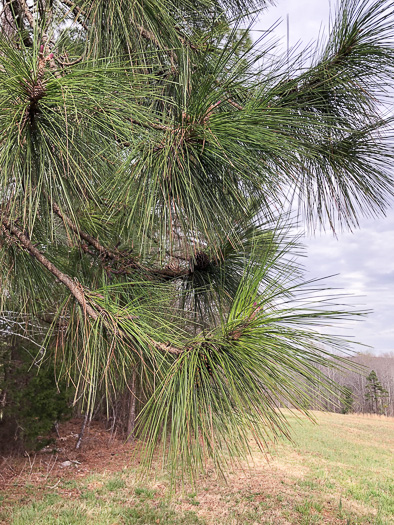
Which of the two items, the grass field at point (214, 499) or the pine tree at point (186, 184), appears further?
the grass field at point (214, 499)

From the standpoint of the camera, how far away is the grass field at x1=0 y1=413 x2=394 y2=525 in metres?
3.96

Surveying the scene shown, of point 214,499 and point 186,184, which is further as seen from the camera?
point 214,499

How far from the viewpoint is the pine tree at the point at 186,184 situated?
3.09ft

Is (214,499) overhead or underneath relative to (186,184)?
underneath

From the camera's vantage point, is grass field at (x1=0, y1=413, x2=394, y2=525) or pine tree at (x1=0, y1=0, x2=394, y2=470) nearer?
pine tree at (x1=0, y1=0, x2=394, y2=470)

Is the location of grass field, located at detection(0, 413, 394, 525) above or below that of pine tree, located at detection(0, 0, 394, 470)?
below

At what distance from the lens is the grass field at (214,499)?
396cm

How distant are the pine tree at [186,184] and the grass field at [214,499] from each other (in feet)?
6.79

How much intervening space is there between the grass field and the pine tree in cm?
207

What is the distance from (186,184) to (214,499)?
4.67 meters

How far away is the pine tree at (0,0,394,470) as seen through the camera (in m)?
0.94

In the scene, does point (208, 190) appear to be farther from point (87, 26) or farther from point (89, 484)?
point (89, 484)

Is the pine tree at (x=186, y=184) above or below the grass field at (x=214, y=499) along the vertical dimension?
above

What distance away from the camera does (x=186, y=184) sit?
3.67 ft
